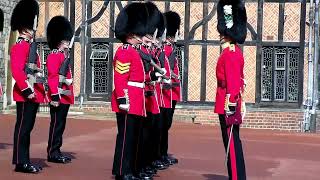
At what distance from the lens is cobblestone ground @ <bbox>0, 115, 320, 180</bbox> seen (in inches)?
Answer: 275

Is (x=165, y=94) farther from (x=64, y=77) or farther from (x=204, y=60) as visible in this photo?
(x=204, y=60)

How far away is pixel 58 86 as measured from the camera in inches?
292

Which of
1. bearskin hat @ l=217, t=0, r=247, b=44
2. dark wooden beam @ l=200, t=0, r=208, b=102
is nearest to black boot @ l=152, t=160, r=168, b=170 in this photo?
bearskin hat @ l=217, t=0, r=247, b=44

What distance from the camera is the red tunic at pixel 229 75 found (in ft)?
18.4

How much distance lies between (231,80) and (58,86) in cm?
265

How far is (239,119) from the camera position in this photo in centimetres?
566

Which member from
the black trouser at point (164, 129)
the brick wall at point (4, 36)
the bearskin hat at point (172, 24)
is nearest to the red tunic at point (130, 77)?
the black trouser at point (164, 129)

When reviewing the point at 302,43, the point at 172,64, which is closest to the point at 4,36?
the point at 302,43

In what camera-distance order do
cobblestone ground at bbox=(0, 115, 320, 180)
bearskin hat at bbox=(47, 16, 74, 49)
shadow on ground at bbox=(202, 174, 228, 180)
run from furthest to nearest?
bearskin hat at bbox=(47, 16, 74, 49), cobblestone ground at bbox=(0, 115, 320, 180), shadow on ground at bbox=(202, 174, 228, 180)

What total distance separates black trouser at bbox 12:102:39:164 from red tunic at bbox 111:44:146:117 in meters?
1.15

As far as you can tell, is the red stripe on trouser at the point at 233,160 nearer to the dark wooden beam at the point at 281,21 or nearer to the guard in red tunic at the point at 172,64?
the guard in red tunic at the point at 172,64

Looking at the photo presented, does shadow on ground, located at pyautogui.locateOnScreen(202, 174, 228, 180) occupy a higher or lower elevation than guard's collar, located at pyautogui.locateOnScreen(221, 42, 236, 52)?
lower

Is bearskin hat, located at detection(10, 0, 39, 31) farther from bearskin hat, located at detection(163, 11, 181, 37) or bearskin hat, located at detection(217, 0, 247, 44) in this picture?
bearskin hat, located at detection(217, 0, 247, 44)

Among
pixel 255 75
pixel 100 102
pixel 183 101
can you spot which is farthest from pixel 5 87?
pixel 255 75
